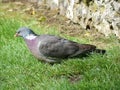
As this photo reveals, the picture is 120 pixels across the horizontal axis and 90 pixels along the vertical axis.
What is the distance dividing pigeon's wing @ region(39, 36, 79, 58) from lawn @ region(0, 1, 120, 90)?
5.8 inches

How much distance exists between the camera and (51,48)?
6434mm

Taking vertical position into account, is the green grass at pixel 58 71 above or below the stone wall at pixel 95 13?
below

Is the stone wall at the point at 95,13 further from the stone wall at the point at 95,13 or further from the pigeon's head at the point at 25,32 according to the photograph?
the pigeon's head at the point at 25,32

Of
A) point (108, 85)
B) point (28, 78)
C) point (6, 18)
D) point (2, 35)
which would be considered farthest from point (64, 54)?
point (6, 18)

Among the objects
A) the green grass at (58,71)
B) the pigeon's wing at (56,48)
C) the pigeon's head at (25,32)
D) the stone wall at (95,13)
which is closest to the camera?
the green grass at (58,71)

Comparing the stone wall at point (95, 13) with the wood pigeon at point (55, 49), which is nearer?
the wood pigeon at point (55, 49)

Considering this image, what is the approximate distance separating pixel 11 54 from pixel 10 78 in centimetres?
78

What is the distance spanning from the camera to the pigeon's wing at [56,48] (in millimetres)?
6418

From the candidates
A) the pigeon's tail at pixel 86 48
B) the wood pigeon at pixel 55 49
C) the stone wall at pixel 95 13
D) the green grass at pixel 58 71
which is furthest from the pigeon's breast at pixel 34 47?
the stone wall at pixel 95 13

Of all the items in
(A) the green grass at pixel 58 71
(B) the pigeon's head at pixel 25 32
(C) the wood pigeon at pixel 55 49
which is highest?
(B) the pigeon's head at pixel 25 32

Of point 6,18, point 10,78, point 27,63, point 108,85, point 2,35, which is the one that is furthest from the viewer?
point 6,18

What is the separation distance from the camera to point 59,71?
6113mm

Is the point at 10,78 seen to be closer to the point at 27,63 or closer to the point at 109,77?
the point at 27,63

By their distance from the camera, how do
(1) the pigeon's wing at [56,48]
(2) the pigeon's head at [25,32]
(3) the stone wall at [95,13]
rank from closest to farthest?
(1) the pigeon's wing at [56,48] < (2) the pigeon's head at [25,32] < (3) the stone wall at [95,13]
